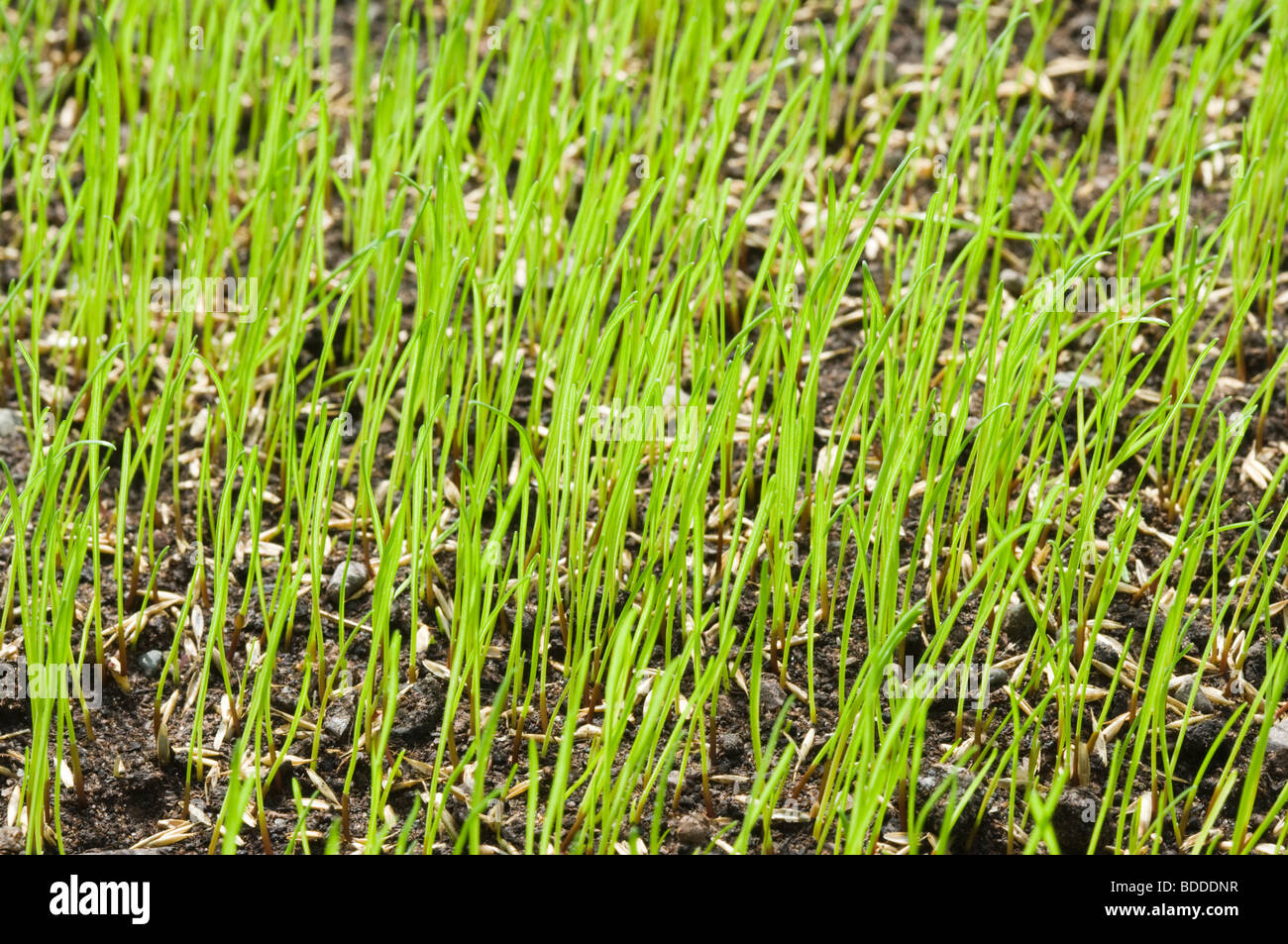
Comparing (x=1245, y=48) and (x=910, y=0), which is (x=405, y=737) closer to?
(x=910, y=0)

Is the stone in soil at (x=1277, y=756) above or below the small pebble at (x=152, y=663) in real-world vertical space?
above

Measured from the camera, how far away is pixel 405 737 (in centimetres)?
192

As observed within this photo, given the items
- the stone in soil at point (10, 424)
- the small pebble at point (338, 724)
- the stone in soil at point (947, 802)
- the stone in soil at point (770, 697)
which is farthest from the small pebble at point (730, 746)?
the stone in soil at point (10, 424)

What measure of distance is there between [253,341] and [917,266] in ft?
3.47

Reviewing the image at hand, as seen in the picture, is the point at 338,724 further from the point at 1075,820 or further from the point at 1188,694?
the point at 1188,694

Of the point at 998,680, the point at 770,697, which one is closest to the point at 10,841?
the point at 770,697

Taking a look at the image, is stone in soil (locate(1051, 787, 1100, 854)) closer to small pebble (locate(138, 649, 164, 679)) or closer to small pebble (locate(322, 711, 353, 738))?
small pebble (locate(322, 711, 353, 738))

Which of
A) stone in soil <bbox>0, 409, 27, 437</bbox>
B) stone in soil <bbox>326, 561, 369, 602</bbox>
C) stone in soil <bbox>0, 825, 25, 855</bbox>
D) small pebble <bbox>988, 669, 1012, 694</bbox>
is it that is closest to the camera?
stone in soil <bbox>0, 825, 25, 855</bbox>

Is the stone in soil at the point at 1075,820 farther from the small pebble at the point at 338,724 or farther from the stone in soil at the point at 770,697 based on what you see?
the small pebble at the point at 338,724

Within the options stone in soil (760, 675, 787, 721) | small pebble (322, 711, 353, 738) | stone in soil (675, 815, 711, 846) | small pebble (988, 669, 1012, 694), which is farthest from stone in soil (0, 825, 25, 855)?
small pebble (988, 669, 1012, 694)
